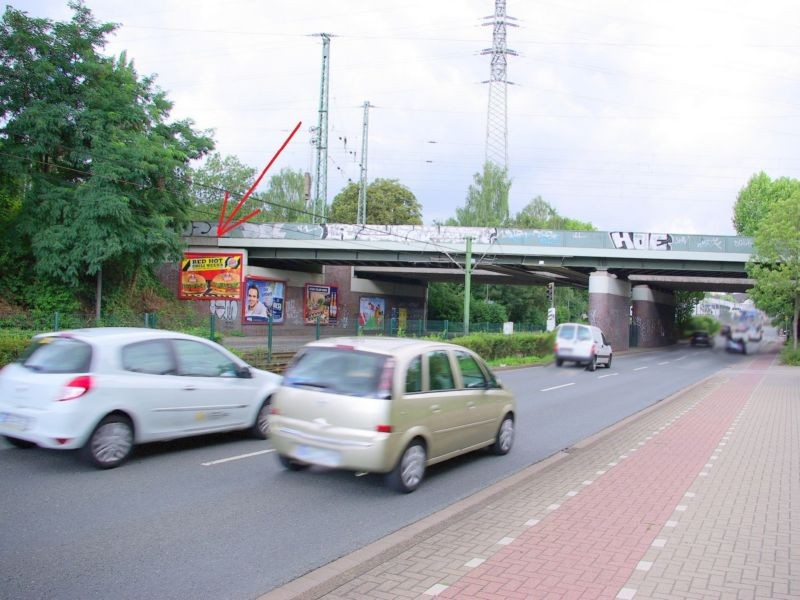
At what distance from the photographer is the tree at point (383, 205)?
205 ft

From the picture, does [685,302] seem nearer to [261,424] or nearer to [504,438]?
[504,438]

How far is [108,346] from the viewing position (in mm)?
7492

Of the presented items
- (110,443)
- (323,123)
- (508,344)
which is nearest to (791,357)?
(508,344)

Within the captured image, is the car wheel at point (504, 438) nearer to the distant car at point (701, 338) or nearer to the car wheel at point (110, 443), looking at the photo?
the car wheel at point (110, 443)

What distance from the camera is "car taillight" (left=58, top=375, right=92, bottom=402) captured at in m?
7.00

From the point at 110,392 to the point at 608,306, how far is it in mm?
38490

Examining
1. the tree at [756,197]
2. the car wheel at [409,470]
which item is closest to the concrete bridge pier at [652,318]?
the tree at [756,197]

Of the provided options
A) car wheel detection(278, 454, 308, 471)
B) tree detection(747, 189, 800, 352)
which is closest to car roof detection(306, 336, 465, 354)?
car wheel detection(278, 454, 308, 471)

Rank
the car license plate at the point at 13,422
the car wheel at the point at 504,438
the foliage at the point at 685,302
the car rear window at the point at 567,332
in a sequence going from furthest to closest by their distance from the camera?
the foliage at the point at 685,302, the car rear window at the point at 567,332, the car wheel at the point at 504,438, the car license plate at the point at 13,422

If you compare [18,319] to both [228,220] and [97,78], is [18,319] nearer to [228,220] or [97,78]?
[97,78]

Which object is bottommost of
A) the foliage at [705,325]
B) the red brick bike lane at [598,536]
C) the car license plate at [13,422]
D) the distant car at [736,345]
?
the red brick bike lane at [598,536]

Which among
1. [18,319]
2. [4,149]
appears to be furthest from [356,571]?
[4,149]

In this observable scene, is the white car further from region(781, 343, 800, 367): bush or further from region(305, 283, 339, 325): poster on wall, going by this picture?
region(305, 283, 339, 325): poster on wall

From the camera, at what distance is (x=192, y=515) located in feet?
19.3
